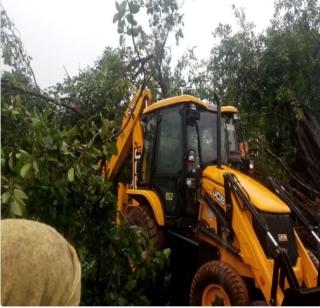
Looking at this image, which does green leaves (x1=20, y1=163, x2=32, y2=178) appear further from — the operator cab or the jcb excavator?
the operator cab

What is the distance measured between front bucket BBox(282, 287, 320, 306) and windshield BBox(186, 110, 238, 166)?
163cm

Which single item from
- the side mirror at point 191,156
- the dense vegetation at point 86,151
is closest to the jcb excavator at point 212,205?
the side mirror at point 191,156

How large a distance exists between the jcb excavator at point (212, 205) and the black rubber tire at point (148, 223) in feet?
0.04

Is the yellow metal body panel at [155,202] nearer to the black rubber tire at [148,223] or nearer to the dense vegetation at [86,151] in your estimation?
the black rubber tire at [148,223]

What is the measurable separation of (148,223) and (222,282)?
136 centimetres

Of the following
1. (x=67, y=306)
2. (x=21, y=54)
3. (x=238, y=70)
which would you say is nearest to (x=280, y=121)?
(x=238, y=70)

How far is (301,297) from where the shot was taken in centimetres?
348

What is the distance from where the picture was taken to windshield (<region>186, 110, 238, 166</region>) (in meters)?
4.72

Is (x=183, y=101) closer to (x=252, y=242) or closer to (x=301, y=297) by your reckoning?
(x=252, y=242)

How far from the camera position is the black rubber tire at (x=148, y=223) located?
4985 mm

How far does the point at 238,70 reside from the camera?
904 cm

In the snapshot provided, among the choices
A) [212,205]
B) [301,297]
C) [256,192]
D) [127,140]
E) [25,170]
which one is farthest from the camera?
[127,140]

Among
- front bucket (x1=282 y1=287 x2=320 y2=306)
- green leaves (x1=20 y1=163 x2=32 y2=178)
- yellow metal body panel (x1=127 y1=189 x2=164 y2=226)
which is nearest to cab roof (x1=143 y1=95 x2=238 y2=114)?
yellow metal body panel (x1=127 y1=189 x2=164 y2=226)

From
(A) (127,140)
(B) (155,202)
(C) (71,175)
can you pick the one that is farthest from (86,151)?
(A) (127,140)
